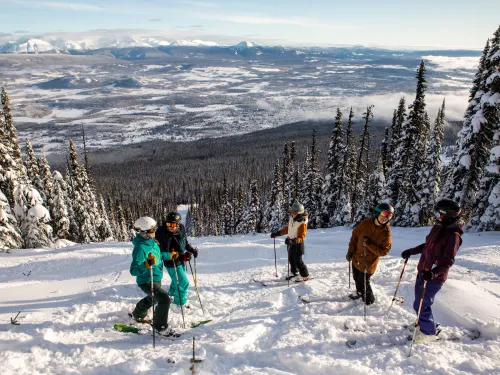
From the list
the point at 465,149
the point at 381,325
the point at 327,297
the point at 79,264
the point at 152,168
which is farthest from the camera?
the point at 152,168

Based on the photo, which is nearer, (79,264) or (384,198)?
(79,264)

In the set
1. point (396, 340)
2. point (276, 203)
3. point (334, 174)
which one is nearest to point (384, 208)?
point (396, 340)

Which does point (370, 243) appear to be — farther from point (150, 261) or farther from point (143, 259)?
point (143, 259)

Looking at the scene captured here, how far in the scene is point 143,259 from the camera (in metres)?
5.64

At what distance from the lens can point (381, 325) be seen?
19.2 ft

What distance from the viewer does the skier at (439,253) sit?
5059 millimetres

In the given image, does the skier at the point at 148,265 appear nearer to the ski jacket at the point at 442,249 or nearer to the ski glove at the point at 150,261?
the ski glove at the point at 150,261

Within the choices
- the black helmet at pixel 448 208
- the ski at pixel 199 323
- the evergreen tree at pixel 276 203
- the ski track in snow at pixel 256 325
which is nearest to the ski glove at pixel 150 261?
the ski track in snow at pixel 256 325

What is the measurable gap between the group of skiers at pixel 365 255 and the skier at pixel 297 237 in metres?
1.39

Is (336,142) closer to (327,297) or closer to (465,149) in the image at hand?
(465,149)

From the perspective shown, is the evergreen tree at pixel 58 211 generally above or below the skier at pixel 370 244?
below

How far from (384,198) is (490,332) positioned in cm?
2145

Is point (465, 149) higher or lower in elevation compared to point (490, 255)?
higher

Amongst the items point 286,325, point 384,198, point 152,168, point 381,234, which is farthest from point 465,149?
point 152,168
